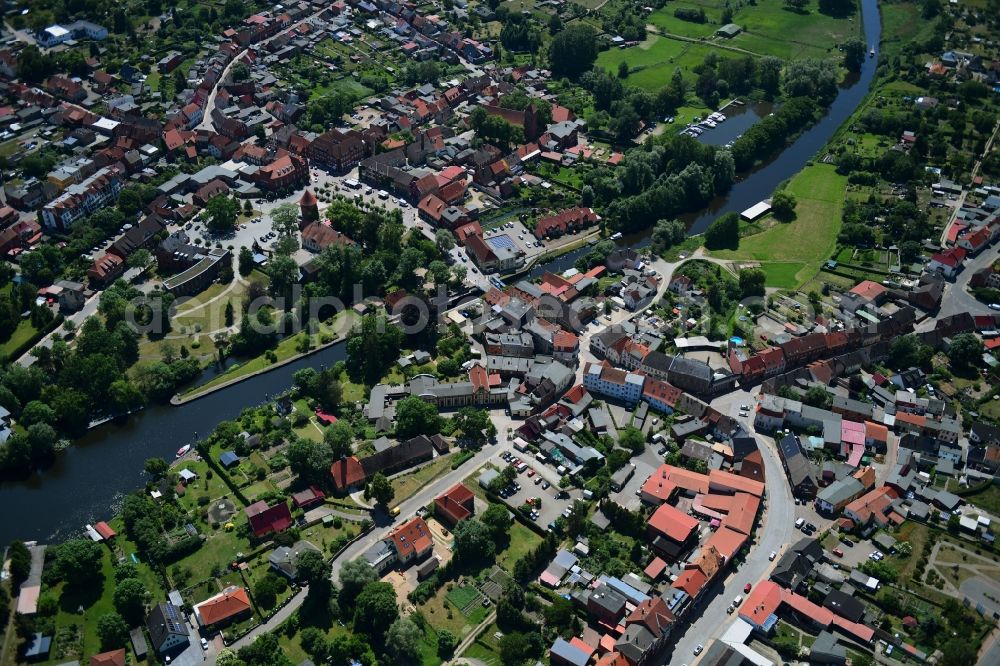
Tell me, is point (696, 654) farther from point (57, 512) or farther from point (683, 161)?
point (683, 161)

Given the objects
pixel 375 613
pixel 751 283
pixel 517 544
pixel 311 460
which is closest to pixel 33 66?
pixel 311 460

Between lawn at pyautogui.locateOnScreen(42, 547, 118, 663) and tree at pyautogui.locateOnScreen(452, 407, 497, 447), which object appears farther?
tree at pyautogui.locateOnScreen(452, 407, 497, 447)

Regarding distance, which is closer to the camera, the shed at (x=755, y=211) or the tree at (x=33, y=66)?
the shed at (x=755, y=211)

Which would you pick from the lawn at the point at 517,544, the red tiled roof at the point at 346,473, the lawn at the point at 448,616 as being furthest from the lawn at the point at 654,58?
the lawn at the point at 448,616

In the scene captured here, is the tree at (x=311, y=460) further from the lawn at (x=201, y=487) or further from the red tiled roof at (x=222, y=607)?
the red tiled roof at (x=222, y=607)

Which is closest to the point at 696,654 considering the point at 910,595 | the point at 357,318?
the point at 910,595

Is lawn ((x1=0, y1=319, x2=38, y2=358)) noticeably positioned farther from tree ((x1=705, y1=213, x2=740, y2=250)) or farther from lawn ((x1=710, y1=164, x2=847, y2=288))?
lawn ((x1=710, y1=164, x2=847, y2=288))

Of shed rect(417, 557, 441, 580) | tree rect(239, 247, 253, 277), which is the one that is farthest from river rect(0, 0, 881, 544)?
shed rect(417, 557, 441, 580)
